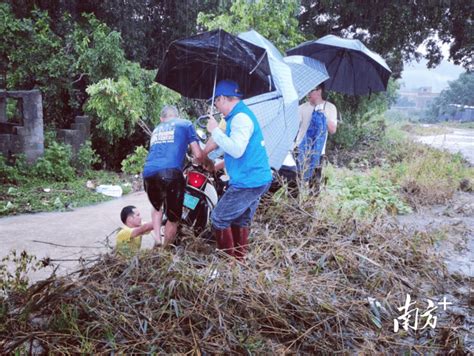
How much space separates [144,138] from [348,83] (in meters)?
5.14

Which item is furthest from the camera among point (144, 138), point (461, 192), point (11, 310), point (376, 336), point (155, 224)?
point (144, 138)

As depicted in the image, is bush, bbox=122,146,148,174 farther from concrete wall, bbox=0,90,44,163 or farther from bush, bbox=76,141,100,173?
concrete wall, bbox=0,90,44,163

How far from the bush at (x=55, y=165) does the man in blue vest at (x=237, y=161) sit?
4984mm

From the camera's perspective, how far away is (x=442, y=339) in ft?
9.86

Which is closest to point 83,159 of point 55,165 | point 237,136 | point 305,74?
point 55,165

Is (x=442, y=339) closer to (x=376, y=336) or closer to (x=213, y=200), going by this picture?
(x=376, y=336)

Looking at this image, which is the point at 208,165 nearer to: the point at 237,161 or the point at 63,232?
the point at 237,161

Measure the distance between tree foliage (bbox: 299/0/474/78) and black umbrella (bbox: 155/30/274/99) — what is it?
776cm

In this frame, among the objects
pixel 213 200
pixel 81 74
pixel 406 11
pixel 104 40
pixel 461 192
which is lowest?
pixel 461 192

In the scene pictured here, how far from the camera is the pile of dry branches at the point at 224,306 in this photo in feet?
8.22

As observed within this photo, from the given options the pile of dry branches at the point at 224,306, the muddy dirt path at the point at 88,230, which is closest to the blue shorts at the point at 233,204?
the pile of dry branches at the point at 224,306

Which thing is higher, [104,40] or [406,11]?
[406,11]

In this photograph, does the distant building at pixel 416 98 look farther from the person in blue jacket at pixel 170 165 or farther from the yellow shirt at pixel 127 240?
the yellow shirt at pixel 127 240

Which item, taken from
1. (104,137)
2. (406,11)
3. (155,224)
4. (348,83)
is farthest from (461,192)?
(104,137)
